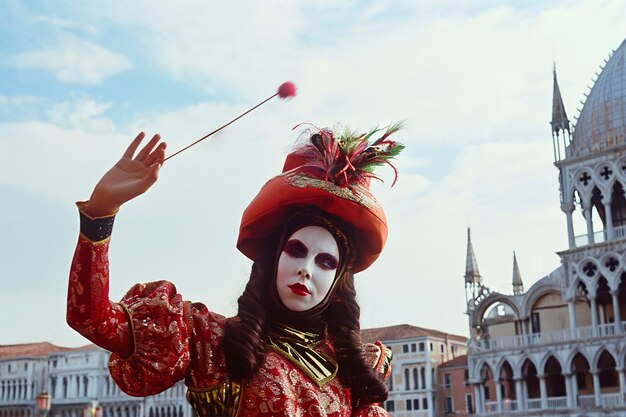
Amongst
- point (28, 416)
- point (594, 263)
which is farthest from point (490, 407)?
point (28, 416)

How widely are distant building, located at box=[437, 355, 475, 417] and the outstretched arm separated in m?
37.6

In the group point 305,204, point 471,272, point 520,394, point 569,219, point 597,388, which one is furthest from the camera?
point 471,272

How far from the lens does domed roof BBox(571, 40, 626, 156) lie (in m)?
27.6

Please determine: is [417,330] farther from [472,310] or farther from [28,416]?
[28,416]

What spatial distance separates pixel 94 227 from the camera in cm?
308

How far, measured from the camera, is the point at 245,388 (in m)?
3.50

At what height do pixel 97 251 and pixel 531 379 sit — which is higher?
pixel 531 379

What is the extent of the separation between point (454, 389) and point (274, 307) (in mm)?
37914

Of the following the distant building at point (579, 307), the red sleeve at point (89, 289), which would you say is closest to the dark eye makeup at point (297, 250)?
the red sleeve at point (89, 289)

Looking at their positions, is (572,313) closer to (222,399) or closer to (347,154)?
(347,154)

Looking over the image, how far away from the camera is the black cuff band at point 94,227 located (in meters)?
3.08

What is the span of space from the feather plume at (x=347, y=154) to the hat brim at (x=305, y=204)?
1.9 inches

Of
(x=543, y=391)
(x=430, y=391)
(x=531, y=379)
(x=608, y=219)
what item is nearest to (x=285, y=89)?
A: (x=608, y=219)

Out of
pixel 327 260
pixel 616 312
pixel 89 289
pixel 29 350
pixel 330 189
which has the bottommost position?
pixel 89 289
